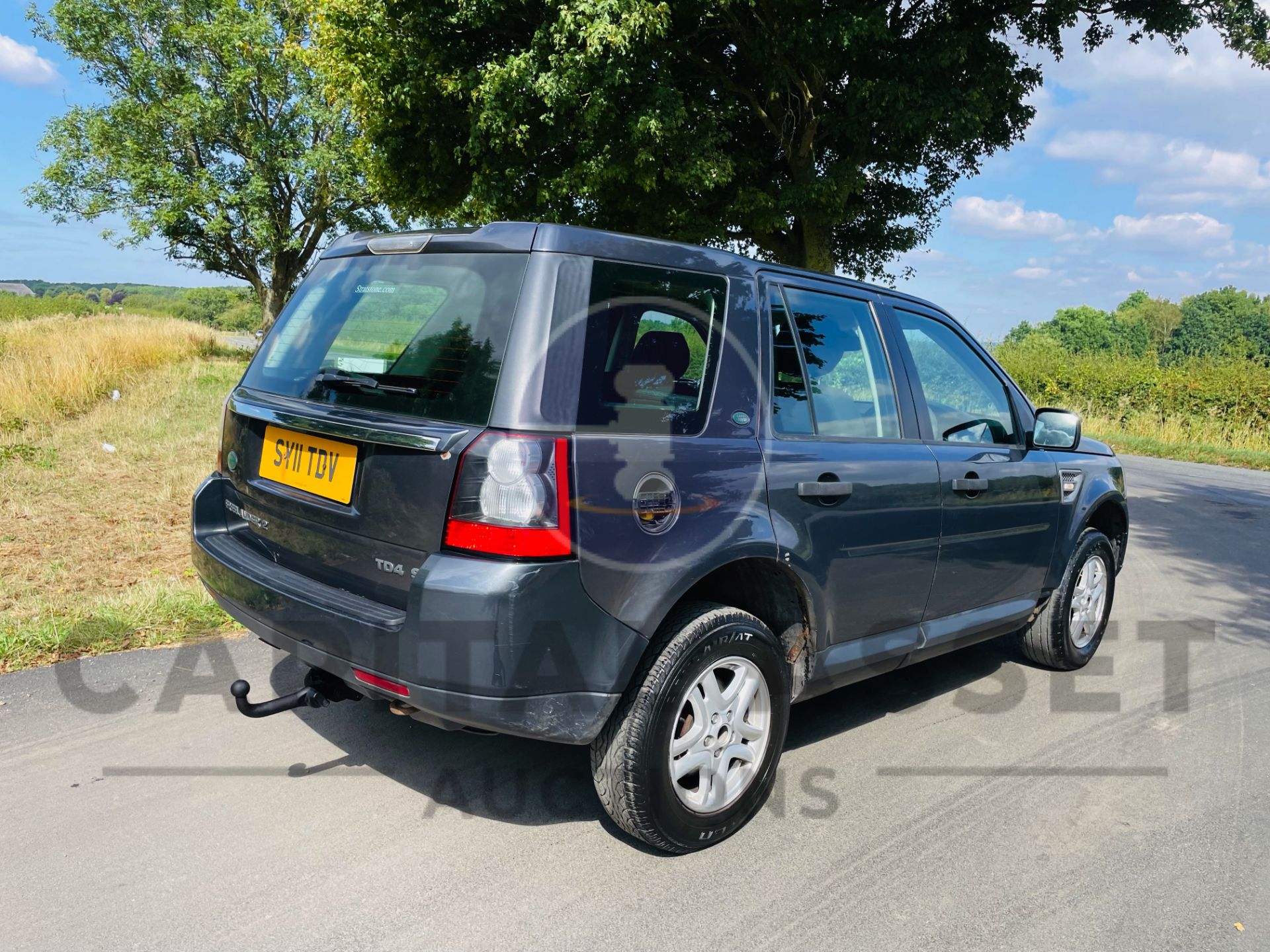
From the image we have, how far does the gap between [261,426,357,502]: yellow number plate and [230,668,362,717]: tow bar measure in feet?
2.04

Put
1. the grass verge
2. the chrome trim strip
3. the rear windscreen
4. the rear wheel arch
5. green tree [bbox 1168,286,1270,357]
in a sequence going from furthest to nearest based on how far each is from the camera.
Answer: green tree [bbox 1168,286,1270,357]
the grass verge
the rear wheel arch
the rear windscreen
the chrome trim strip

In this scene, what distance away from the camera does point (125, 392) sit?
46.6 feet

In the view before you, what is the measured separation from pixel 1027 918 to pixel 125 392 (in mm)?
14831

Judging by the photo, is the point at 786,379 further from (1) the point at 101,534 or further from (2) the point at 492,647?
(1) the point at 101,534

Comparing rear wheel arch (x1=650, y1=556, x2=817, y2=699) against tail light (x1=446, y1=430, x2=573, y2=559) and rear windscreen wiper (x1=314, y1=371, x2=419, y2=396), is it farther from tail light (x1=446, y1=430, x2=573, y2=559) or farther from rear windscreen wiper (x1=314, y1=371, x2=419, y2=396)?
rear windscreen wiper (x1=314, y1=371, x2=419, y2=396)

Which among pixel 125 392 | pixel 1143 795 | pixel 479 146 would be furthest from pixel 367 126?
pixel 1143 795

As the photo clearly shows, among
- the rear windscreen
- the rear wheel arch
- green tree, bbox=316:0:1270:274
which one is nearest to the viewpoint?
the rear windscreen

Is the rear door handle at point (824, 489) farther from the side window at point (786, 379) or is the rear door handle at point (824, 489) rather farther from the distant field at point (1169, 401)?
the distant field at point (1169, 401)

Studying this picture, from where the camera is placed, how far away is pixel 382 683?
264cm

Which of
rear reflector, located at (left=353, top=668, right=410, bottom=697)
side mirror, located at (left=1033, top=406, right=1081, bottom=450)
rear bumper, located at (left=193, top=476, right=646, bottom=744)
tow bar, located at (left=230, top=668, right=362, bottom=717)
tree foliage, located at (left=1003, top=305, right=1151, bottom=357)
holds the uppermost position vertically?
tree foliage, located at (left=1003, top=305, right=1151, bottom=357)

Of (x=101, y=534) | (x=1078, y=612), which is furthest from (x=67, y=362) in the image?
(x=1078, y=612)

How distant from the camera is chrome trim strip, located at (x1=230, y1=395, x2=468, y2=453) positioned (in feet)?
8.34

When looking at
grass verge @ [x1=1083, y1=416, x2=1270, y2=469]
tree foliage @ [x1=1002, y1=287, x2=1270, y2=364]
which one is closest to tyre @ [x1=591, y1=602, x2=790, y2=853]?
grass verge @ [x1=1083, y1=416, x2=1270, y2=469]

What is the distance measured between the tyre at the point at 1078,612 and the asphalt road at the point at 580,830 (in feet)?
1.22
